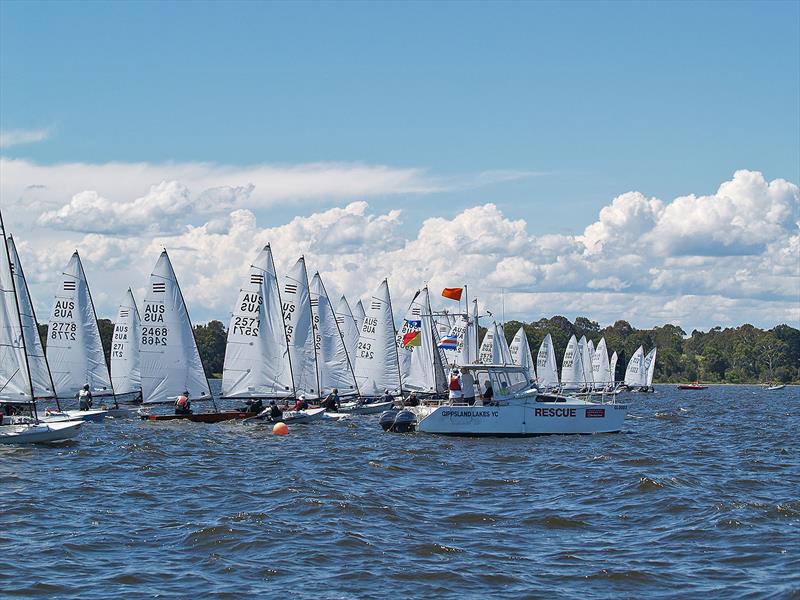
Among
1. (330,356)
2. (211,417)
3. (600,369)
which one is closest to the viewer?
(211,417)

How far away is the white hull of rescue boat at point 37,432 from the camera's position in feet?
114

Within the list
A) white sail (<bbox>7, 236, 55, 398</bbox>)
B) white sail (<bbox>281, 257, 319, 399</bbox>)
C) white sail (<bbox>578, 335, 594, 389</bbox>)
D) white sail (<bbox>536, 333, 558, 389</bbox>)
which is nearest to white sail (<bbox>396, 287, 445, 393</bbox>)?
white sail (<bbox>281, 257, 319, 399</bbox>)

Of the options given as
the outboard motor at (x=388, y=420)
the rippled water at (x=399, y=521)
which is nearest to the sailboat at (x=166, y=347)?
the outboard motor at (x=388, y=420)

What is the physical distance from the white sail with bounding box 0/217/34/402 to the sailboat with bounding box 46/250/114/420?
75.4ft

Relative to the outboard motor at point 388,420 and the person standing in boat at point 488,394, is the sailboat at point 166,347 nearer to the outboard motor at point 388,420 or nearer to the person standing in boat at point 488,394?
the outboard motor at point 388,420

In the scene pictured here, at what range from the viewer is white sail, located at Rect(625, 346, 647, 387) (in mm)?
136750

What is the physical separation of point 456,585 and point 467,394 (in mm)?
24340

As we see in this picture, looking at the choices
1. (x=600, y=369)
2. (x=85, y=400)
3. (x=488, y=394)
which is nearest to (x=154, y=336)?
(x=85, y=400)

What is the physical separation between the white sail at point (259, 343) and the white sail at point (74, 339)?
10.8 m

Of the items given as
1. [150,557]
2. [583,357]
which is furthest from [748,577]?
[583,357]

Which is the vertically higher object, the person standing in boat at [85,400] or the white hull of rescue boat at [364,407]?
the person standing in boat at [85,400]

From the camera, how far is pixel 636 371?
137750 mm

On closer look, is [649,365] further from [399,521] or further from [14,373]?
[399,521]

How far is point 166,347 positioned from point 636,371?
9604 cm
